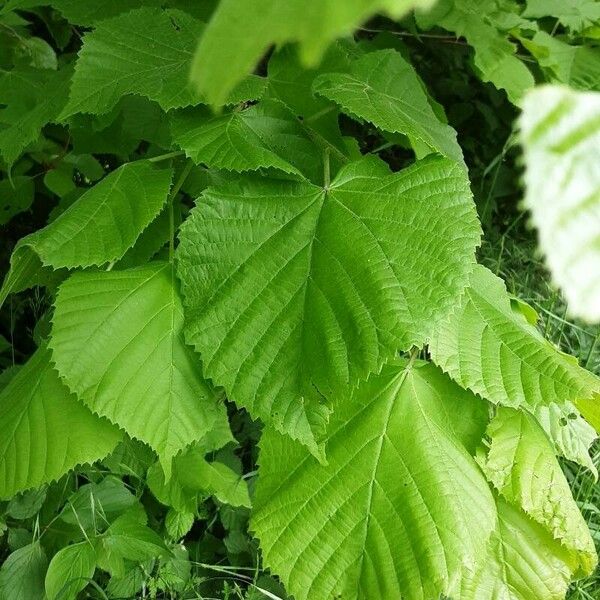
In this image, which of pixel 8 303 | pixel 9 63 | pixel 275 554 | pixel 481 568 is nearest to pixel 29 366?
pixel 275 554

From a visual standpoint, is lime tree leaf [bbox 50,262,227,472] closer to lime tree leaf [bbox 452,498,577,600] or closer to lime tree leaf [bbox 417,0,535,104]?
lime tree leaf [bbox 452,498,577,600]

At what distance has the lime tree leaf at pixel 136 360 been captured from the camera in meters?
0.94

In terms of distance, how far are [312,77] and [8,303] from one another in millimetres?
1423

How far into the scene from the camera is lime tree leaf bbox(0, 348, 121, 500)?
0.99 meters

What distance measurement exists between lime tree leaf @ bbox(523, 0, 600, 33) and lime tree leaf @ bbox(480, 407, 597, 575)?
35.4 inches

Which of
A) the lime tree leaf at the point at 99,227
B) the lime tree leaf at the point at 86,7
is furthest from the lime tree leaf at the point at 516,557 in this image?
the lime tree leaf at the point at 86,7

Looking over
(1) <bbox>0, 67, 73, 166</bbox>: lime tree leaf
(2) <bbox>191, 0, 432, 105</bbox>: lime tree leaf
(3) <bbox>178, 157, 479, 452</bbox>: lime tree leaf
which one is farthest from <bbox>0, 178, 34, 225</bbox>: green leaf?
(2) <bbox>191, 0, 432, 105</bbox>: lime tree leaf

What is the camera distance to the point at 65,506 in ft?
5.10

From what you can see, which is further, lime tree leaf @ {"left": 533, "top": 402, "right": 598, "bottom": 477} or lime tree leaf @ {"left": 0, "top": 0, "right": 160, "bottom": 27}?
lime tree leaf @ {"left": 0, "top": 0, "right": 160, "bottom": 27}

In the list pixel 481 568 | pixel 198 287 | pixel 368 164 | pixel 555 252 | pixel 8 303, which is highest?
pixel 555 252

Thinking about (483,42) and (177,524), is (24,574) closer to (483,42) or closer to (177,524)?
(177,524)

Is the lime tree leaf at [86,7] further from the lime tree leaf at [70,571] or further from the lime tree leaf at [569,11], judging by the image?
the lime tree leaf at [70,571]

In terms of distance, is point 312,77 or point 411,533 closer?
point 411,533

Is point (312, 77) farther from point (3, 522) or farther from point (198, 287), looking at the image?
point (3, 522)
